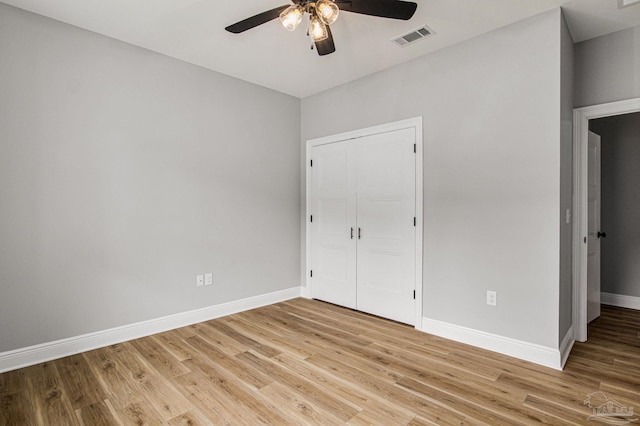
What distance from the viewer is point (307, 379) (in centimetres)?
233

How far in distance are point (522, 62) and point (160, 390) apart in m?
3.68

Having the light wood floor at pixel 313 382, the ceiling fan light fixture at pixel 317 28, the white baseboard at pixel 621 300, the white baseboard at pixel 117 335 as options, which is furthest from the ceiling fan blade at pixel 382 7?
the white baseboard at pixel 621 300

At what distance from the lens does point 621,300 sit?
12.9 feet

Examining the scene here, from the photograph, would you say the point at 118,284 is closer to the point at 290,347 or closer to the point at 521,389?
the point at 290,347

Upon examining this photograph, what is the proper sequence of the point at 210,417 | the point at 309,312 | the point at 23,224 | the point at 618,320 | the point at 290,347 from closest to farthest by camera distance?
the point at 210,417
the point at 23,224
the point at 290,347
the point at 618,320
the point at 309,312

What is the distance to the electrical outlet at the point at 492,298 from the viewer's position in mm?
2775

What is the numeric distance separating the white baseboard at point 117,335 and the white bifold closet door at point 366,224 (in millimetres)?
963

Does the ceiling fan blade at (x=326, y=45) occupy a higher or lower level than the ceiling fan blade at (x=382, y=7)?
lower

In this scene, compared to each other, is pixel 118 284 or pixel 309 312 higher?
pixel 118 284

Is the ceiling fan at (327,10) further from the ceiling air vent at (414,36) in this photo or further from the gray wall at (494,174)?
the gray wall at (494,174)

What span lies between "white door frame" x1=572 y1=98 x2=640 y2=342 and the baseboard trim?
2.58 ft

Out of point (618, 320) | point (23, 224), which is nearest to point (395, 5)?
A: point (23, 224)

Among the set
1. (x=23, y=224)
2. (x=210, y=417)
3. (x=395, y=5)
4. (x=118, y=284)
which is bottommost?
(x=210, y=417)

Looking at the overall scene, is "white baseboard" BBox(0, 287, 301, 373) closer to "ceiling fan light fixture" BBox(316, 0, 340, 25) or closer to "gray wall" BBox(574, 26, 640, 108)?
"ceiling fan light fixture" BBox(316, 0, 340, 25)
